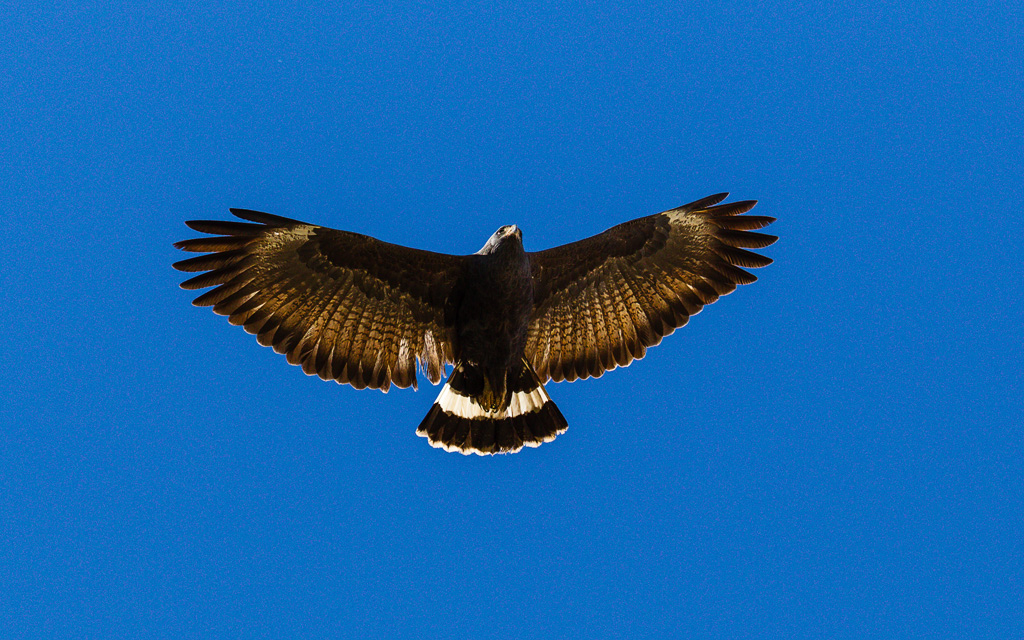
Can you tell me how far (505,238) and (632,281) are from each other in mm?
1629

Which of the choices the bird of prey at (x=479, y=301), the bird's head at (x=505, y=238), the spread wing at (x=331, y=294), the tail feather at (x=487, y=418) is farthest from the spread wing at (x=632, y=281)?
the spread wing at (x=331, y=294)

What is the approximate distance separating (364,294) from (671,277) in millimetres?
3010

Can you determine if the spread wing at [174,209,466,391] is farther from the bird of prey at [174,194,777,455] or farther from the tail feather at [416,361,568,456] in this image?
the tail feather at [416,361,568,456]

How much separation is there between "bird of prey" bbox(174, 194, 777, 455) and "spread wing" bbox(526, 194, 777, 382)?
0.5 inches

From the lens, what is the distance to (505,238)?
7.24 metres

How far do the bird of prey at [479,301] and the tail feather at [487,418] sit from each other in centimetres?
1

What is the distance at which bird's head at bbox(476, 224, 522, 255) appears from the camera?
7.24m

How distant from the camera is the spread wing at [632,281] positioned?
7.99m

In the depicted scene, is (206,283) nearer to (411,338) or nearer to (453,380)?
(411,338)

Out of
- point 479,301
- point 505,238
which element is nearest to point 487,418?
point 479,301

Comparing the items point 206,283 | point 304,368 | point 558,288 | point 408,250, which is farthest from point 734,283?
point 206,283

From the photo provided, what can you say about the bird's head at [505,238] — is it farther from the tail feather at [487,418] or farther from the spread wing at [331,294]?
the tail feather at [487,418]

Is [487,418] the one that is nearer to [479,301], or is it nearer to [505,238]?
[479,301]

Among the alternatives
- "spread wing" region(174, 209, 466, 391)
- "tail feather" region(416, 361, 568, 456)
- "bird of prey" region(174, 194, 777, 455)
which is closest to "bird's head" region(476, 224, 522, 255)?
"bird of prey" region(174, 194, 777, 455)
